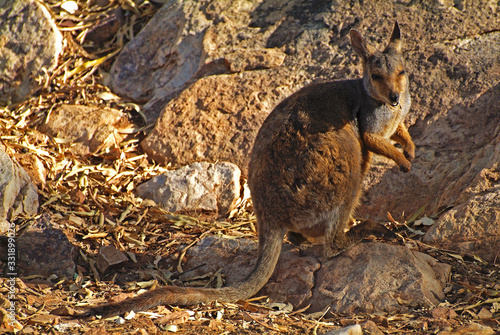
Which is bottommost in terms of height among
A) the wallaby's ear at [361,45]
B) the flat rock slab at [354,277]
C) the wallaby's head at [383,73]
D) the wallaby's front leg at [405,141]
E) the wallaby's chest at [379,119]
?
the flat rock slab at [354,277]

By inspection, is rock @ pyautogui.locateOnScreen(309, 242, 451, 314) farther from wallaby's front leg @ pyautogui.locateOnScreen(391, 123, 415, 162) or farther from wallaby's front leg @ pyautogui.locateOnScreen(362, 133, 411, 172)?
wallaby's front leg @ pyautogui.locateOnScreen(391, 123, 415, 162)

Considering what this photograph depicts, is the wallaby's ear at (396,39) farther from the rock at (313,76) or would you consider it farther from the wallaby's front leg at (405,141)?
the rock at (313,76)

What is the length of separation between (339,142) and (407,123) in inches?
78.2

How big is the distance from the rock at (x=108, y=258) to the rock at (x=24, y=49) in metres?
3.44

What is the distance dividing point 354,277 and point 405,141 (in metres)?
1.72

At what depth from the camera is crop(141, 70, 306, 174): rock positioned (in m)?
6.50

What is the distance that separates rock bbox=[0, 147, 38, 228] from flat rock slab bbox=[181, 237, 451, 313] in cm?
185

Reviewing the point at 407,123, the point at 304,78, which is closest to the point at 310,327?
the point at 407,123

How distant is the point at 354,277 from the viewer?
14.4 feet

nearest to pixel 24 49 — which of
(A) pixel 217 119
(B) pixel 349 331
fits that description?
(A) pixel 217 119

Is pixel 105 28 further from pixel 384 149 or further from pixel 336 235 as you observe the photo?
pixel 336 235

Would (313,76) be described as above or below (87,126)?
above

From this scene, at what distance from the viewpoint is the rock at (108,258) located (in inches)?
188

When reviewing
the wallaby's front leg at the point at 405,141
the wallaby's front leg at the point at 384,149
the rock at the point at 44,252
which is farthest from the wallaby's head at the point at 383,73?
the rock at the point at 44,252
